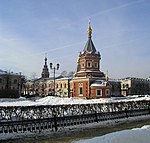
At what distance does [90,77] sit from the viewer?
44219 mm

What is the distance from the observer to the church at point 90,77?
43812 millimetres

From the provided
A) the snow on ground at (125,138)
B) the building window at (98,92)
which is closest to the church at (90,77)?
the building window at (98,92)

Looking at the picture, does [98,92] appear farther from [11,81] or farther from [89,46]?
[11,81]

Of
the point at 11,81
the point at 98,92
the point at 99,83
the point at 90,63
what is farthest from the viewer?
the point at 11,81

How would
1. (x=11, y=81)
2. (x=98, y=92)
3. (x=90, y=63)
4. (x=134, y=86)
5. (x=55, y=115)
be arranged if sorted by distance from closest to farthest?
(x=55, y=115)
(x=98, y=92)
(x=90, y=63)
(x=11, y=81)
(x=134, y=86)

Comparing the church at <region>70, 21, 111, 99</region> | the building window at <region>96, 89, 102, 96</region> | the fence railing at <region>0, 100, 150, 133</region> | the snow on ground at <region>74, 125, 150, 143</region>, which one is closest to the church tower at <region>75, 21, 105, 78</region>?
the church at <region>70, 21, 111, 99</region>

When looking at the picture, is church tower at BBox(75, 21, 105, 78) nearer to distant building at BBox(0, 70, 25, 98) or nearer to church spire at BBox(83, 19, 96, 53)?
church spire at BBox(83, 19, 96, 53)

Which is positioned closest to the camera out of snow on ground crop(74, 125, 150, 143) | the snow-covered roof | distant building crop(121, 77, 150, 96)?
snow on ground crop(74, 125, 150, 143)

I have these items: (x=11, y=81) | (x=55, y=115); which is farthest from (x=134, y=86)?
(x=55, y=115)

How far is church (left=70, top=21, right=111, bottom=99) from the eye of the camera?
43812 millimetres

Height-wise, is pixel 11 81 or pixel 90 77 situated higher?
pixel 11 81

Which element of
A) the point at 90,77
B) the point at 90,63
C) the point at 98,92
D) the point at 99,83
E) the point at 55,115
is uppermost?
the point at 90,63

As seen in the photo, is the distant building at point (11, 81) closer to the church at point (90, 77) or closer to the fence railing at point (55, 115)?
the church at point (90, 77)

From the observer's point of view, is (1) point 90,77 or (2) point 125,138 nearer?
(2) point 125,138
